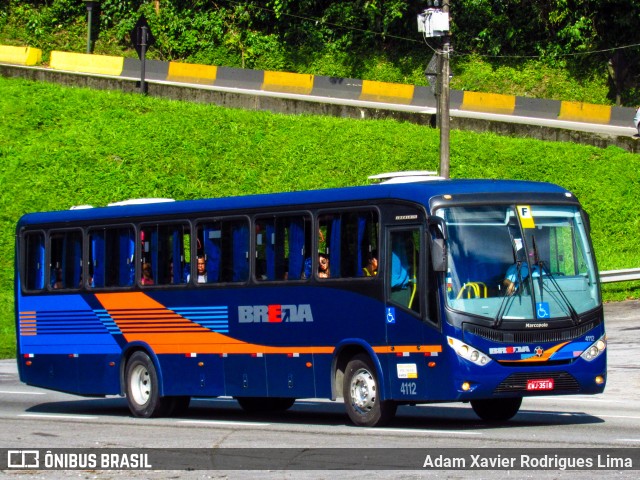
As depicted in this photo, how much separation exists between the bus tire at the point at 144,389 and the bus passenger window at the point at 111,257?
1.22m

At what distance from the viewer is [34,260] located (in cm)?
2198

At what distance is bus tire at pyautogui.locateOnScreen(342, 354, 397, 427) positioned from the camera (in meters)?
15.8

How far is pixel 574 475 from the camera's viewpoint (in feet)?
35.5

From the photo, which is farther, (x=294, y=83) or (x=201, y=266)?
(x=294, y=83)

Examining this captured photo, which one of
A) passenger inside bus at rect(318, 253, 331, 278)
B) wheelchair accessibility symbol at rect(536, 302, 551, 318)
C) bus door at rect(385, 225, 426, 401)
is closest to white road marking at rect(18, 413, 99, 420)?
passenger inside bus at rect(318, 253, 331, 278)

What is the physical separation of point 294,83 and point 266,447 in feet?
128

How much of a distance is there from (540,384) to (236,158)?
25.3 metres

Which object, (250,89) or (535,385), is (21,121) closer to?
(250,89)

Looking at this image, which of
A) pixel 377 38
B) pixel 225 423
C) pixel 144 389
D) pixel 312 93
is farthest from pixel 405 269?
pixel 377 38

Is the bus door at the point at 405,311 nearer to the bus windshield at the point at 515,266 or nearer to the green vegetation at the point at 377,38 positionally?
the bus windshield at the point at 515,266

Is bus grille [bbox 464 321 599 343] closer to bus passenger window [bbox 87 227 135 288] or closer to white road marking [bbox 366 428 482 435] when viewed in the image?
white road marking [bbox 366 428 482 435]

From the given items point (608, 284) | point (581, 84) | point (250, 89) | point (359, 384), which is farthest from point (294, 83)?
point (359, 384)

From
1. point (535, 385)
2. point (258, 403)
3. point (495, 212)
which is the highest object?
point (495, 212)

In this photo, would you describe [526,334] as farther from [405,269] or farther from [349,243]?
[349,243]
